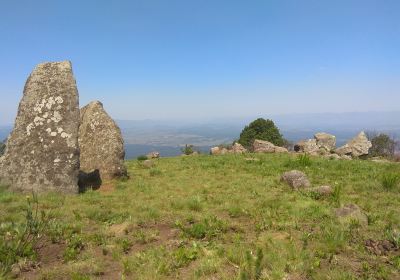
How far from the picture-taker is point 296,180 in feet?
50.3

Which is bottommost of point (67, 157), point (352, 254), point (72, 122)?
point (352, 254)

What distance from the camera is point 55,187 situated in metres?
14.0

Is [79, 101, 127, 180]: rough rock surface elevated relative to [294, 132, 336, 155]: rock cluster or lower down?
elevated

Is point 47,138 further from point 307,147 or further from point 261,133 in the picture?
point 261,133

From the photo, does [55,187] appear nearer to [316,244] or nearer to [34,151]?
[34,151]

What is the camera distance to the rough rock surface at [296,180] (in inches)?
590

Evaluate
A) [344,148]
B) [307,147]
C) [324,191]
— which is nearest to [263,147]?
[307,147]

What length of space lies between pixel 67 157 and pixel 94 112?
5.20m

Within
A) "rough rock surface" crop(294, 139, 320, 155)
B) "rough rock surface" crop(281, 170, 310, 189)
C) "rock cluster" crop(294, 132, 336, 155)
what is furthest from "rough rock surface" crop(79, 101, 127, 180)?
"rock cluster" crop(294, 132, 336, 155)

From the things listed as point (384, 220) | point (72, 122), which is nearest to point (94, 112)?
point (72, 122)

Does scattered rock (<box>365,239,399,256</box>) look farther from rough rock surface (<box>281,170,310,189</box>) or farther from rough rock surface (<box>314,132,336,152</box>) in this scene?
rough rock surface (<box>314,132,336,152</box>)

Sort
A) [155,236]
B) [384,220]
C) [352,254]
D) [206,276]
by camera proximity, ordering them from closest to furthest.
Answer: [206,276], [352,254], [155,236], [384,220]

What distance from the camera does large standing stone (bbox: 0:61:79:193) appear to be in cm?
1399

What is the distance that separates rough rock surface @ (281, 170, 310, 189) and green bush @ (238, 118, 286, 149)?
36151 mm
